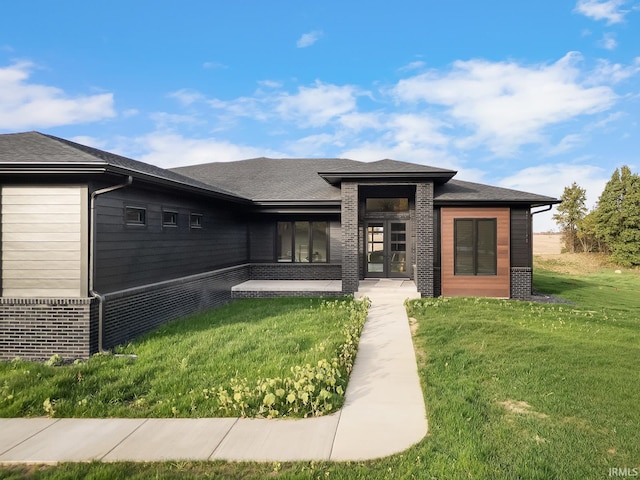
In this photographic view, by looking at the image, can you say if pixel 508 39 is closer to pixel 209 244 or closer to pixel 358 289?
pixel 358 289

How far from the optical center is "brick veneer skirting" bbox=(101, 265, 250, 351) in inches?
291

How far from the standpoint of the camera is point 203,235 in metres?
11.5

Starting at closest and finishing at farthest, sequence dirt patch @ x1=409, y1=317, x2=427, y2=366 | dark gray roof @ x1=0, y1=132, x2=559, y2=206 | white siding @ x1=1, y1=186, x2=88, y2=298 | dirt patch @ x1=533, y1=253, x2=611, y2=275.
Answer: dirt patch @ x1=409, y1=317, x2=427, y2=366 < dark gray roof @ x1=0, y1=132, x2=559, y2=206 < white siding @ x1=1, y1=186, x2=88, y2=298 < dirt patch @ x1=533, y1=253, x2=611, y2=275

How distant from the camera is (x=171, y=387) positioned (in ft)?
17.3

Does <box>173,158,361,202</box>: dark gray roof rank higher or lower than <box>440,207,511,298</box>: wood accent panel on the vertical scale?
higher

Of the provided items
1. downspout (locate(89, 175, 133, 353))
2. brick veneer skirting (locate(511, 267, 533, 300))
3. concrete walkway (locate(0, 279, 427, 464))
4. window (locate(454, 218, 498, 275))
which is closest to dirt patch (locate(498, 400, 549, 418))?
concrete walkway (locate(0, 279, 427, 464))

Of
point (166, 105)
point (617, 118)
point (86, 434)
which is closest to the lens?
point (86, 434)

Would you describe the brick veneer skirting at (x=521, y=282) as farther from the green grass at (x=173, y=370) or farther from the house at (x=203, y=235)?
the green grass at (x=173, y=370)

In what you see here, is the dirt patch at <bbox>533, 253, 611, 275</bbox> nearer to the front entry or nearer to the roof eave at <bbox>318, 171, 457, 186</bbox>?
the front entry

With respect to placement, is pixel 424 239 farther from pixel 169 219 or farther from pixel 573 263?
pixel 573 263

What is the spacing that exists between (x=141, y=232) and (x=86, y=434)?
5.02 meters

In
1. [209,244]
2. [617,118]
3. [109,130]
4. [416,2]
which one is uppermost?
[416,2]

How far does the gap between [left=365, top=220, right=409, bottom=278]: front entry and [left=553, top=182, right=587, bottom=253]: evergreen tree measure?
84.9 ft

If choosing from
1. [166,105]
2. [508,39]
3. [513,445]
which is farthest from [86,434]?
[508,39]
